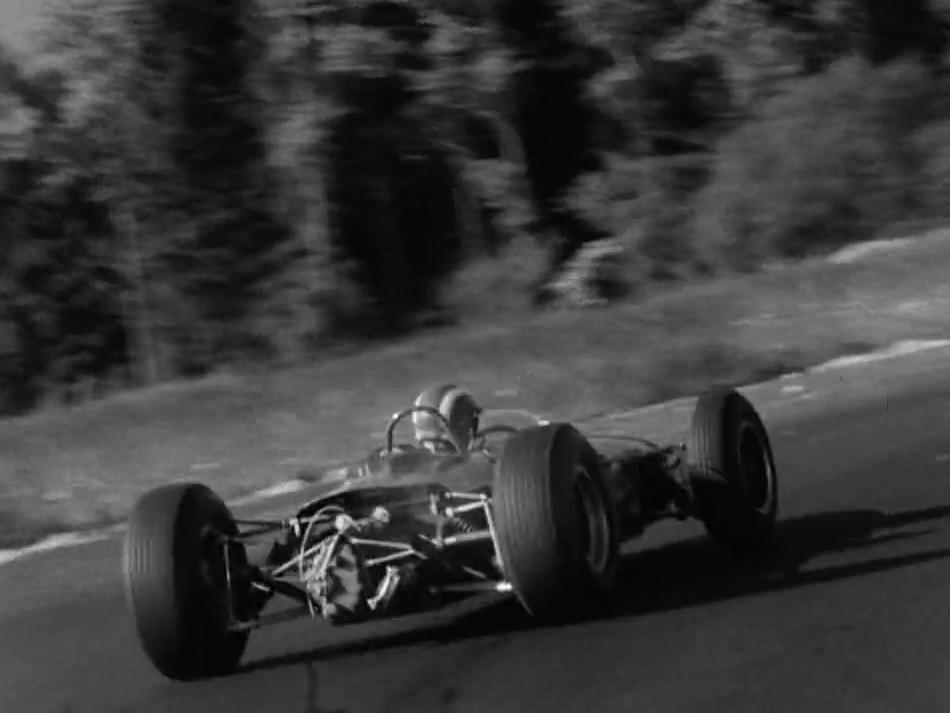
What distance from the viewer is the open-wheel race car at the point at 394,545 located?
6.81 m

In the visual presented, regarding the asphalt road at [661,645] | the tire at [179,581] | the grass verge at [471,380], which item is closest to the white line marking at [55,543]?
the grass verge at [471,380]

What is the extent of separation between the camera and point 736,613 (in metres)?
7.27

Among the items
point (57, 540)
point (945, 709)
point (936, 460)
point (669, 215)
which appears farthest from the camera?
point (669, 215)

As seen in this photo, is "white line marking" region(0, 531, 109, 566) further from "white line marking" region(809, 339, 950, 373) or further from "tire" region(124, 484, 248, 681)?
"white line marking" region(809, 339, 950, 373)

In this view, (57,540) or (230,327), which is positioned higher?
(57,540)

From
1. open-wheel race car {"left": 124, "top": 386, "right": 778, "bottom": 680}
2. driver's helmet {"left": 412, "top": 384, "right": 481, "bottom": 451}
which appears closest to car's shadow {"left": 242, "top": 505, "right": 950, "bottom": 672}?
open-wheel race car {"left": 124, "top": 386, "right": 778, "bottom": 680}

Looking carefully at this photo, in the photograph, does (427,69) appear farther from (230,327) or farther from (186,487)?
(186,487)

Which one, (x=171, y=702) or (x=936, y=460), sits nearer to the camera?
(x=171, y=702)

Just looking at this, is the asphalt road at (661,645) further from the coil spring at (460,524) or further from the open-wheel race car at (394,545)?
the coil spring at (460,524)

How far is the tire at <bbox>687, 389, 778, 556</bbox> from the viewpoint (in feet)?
27.3

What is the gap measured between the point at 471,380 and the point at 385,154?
1987cm

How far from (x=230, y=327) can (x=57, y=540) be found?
25.4m

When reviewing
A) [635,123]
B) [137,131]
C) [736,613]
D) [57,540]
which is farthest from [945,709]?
[137,131]

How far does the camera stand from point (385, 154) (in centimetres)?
3769
